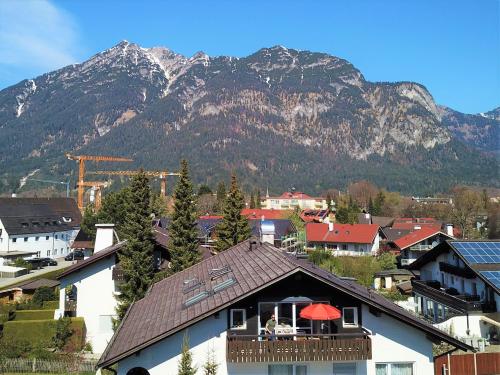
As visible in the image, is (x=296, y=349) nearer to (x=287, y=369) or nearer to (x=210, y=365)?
(x=287, y=369)

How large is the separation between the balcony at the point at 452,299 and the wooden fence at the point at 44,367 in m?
22.8

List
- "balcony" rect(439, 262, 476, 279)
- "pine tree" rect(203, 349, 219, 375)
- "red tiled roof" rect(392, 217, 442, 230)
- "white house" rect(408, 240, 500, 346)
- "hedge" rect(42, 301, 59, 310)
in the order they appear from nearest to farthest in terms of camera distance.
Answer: "pine tree" rect(203, 349, 219, 375), "white house" rect(408, 240, 500, 346), "balcony" rect(439, 262, 476, 279), "hedge" rect(42, 301, 59, 310), "red tiled roof" rect(392, 217, 442, 230)

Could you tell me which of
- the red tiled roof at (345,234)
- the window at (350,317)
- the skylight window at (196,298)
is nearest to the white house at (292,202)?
the red tiled roof at (345,234)

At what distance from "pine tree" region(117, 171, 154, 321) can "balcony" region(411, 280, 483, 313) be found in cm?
2009

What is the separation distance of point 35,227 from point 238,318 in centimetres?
6895

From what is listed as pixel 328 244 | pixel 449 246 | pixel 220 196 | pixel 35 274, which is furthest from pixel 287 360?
pixel 220 196

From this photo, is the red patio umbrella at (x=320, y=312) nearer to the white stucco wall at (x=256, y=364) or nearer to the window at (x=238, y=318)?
the white stucco wall at (x=256, y=364)

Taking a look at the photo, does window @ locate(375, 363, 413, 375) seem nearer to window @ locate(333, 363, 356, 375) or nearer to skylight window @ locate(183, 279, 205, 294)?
window @ locate(333, 363, 356, 375)

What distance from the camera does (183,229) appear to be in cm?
3772

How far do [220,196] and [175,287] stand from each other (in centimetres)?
10063

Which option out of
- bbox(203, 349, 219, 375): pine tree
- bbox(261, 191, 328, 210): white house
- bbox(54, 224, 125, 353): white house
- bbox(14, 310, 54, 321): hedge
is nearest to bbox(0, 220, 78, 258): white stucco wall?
bbox(14, 310, 54, 321): hedge

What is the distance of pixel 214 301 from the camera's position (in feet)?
53.4

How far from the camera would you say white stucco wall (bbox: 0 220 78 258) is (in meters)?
72.8

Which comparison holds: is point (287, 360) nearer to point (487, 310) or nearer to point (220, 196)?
point (487, 310)
